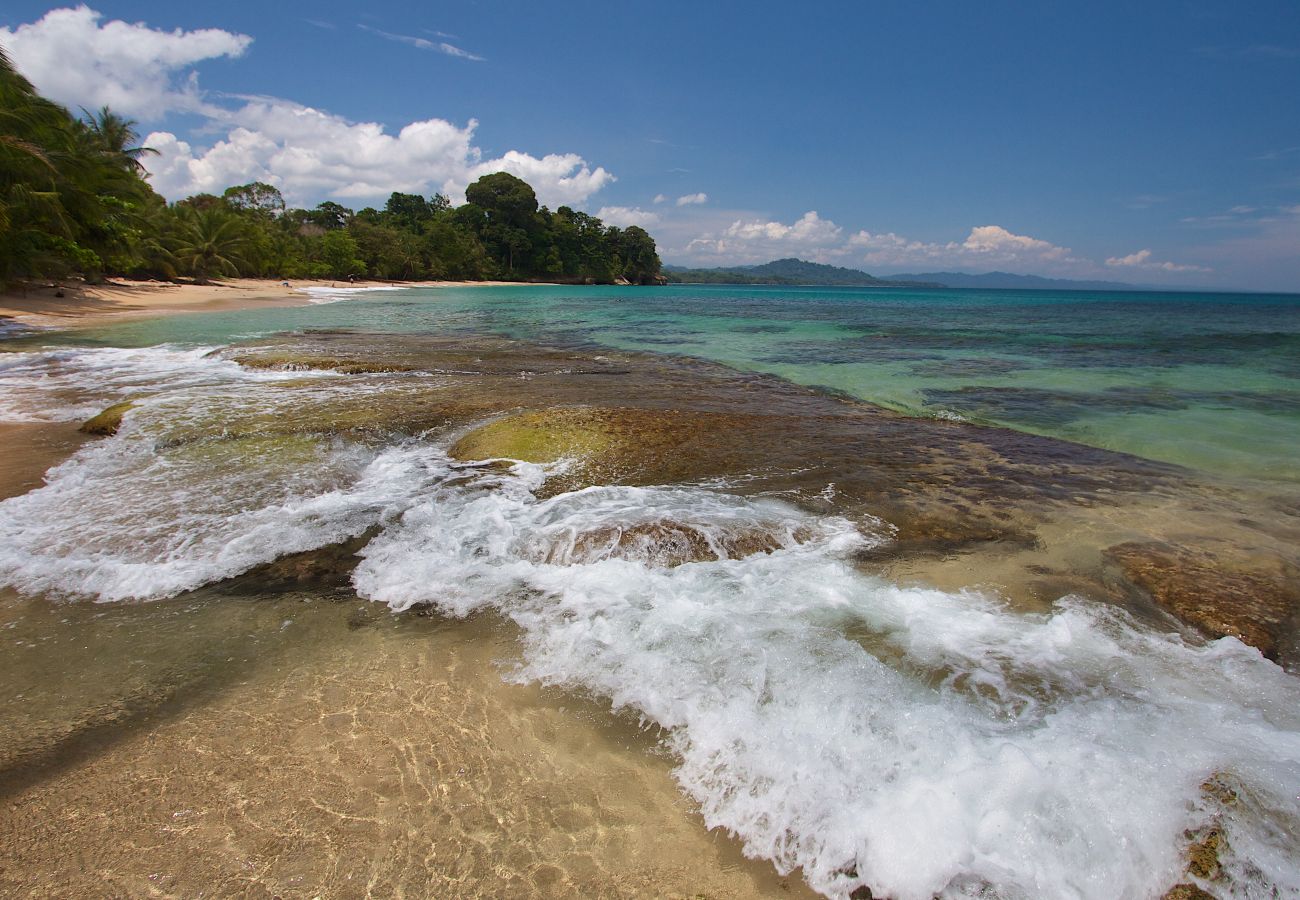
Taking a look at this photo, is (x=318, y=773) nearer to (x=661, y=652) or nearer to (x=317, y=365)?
(x=661, y=652)

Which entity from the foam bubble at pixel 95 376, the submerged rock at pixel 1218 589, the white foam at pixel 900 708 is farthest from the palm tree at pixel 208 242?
the submerged rock at pixel 1218 589

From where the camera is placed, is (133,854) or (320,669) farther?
(320,669)

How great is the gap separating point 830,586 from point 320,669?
148 inches

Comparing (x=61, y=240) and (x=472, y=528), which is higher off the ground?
(x=61, y=240)

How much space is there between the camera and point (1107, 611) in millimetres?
4613

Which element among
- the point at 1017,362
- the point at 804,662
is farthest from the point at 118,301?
the point at 1017,362

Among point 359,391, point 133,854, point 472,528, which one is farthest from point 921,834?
point 359,391

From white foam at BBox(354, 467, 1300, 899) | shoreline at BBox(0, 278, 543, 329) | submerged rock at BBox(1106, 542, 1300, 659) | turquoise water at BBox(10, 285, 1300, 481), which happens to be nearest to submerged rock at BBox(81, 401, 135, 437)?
white foam at BBox(354, 467, 1300, 899)

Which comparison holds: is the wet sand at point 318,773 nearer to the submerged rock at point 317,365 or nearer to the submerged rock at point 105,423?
the submerged rock at point 105,423

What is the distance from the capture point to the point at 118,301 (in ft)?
99.6

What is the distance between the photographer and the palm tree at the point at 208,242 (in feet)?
150

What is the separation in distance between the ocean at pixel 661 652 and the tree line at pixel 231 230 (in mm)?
23205

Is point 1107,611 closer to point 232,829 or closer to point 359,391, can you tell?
point 232,829

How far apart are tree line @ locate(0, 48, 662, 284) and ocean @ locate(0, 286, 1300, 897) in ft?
76.1
